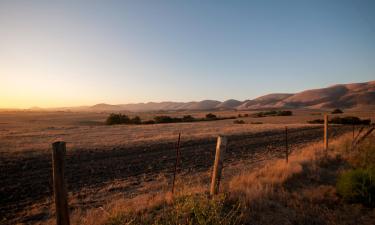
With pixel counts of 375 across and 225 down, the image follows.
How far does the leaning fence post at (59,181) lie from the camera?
3.57 meters

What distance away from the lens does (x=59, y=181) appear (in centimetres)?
364

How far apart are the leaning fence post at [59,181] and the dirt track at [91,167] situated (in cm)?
368

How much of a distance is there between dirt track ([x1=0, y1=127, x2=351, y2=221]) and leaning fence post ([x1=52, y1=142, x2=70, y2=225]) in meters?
3.68

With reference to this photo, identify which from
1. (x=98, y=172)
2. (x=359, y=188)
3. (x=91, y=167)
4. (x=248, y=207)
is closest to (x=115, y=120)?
(x=91, y=167)

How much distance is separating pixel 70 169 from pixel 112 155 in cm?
349

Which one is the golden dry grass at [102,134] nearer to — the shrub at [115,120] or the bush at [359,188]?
the shrub at [115,120]

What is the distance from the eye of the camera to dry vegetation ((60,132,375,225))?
15.3ft

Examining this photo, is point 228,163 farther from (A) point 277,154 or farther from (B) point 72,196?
(B) point 72,196

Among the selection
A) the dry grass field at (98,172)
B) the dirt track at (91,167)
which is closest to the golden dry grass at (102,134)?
the dry grass field at (98,172)

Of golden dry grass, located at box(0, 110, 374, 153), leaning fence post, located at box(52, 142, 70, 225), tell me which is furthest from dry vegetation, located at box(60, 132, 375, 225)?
Answer: golden dry grass, located at box(0, 110, 374, 153)

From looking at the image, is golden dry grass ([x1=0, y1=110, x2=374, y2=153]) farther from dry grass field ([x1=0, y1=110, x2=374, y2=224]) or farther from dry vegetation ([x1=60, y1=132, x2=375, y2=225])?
dry vegetation ([x1=60, y1=132, x2=375, y2=225])

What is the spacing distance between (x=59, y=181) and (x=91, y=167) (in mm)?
8097

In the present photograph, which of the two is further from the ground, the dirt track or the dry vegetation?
the dry vegetation

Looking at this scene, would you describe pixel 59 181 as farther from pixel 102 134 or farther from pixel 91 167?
pixel 102 134
